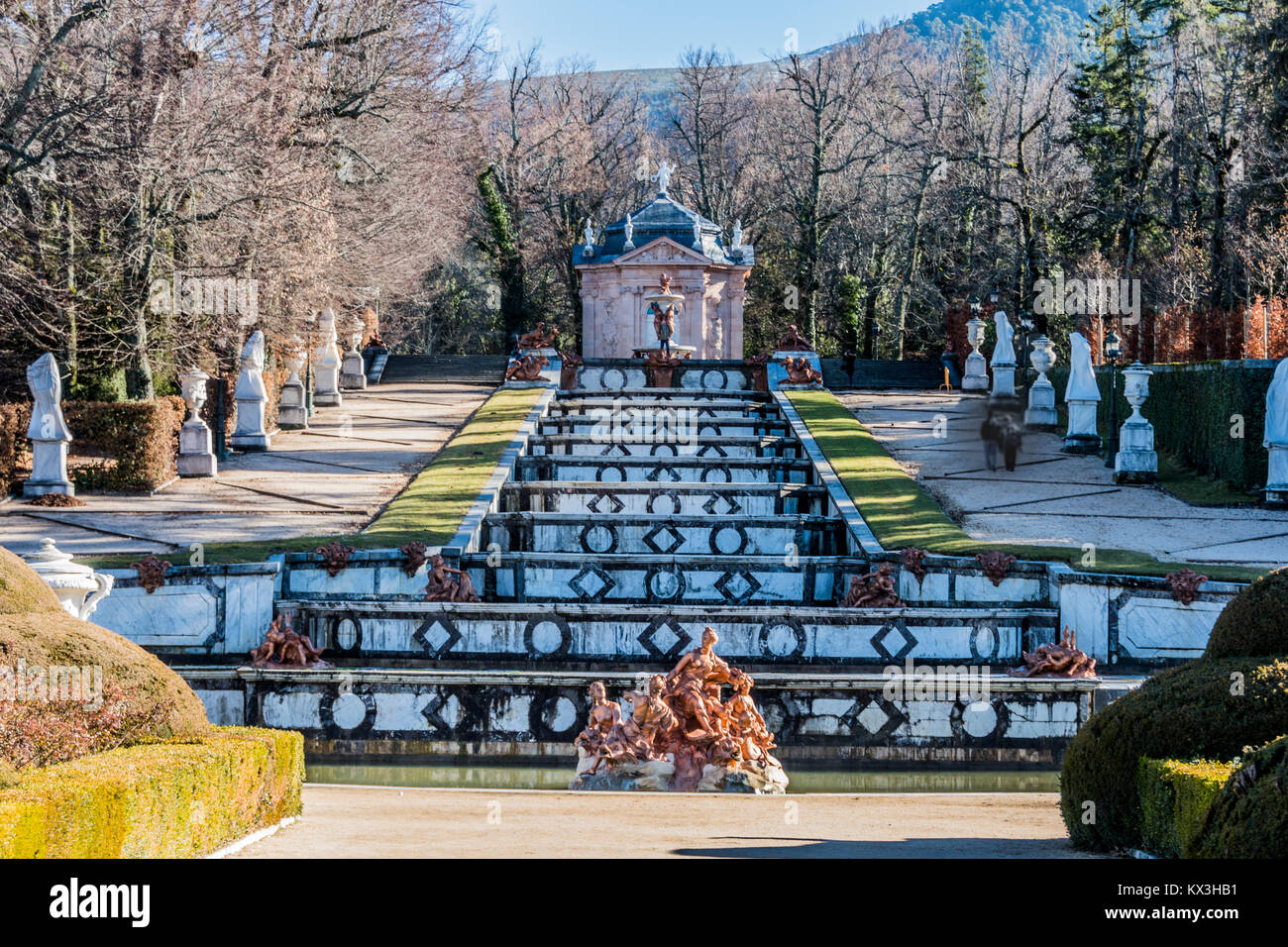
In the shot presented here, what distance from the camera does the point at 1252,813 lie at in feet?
20.9

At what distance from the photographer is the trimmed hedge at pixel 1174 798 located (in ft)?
Result: 25.0

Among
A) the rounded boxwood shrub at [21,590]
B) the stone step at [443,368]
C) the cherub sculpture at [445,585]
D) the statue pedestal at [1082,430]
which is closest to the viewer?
the rounded boxwood shrub at [21,590]

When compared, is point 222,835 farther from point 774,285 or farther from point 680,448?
point 774,285

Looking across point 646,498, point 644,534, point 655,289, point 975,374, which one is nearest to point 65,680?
point 644,534

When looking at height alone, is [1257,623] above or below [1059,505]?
above

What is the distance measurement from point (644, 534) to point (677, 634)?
484 centimetres

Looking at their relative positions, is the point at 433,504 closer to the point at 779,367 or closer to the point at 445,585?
the point at 445,585

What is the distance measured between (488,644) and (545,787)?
11.5 ft

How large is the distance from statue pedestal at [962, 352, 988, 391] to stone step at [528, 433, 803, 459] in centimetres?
1377

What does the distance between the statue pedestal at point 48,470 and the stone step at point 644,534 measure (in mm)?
7133

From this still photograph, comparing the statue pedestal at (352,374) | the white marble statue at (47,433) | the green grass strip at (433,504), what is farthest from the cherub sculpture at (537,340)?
the white marble statue at (47,433)

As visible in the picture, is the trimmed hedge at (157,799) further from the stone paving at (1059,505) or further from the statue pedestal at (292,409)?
the statue pedestal at (292,409)

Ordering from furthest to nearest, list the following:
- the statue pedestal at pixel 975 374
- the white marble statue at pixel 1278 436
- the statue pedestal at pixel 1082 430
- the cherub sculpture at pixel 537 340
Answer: the statue pedestal at pixel 975 374, the cherub sculpture at pixel 537 340, the statue pedestal at pixel 1082 430, the white marble statue at pixel 1278 436

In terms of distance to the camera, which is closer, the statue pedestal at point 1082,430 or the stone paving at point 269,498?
the stone paving at point 269,498
